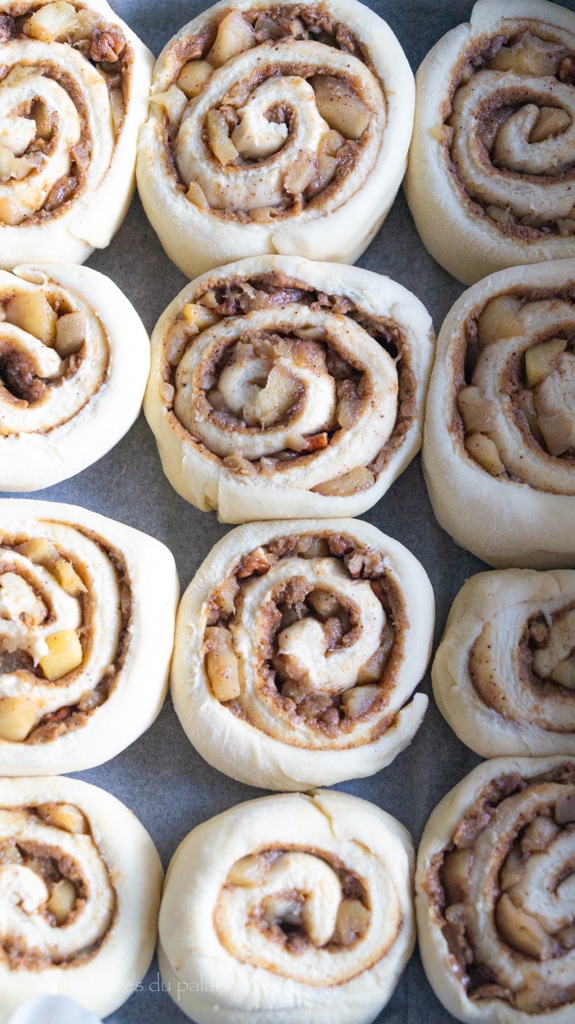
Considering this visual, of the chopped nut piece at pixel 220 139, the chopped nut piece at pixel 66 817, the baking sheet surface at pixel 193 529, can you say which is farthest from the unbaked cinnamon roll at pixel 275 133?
the chopped nut piece at pixel 66 817

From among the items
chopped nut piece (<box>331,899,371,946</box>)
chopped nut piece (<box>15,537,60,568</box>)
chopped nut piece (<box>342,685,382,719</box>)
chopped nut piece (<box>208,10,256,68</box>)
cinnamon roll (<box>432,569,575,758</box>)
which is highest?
chopped nut piece (<box>208,10,256,68</box>)

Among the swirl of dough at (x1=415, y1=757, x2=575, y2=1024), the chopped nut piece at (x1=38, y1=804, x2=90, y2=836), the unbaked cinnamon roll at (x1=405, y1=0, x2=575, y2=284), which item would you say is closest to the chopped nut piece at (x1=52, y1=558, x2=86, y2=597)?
the chopped nut piece at (x1=38, y1=804, x2=90, y2=836)

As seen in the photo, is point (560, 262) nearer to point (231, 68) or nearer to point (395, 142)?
point (395, 142)

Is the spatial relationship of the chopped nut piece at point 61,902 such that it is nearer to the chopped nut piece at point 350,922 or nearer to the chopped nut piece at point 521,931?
the chopped nut piece at point 350,922

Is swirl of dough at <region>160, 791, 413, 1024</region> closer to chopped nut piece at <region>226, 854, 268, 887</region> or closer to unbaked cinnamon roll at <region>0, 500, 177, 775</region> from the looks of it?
chopped nut piece at <region>226, 854, 268, 887</region>

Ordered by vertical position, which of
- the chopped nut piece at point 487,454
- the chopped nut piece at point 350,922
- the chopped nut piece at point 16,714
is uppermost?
the chopped nut piece at point 16,714
